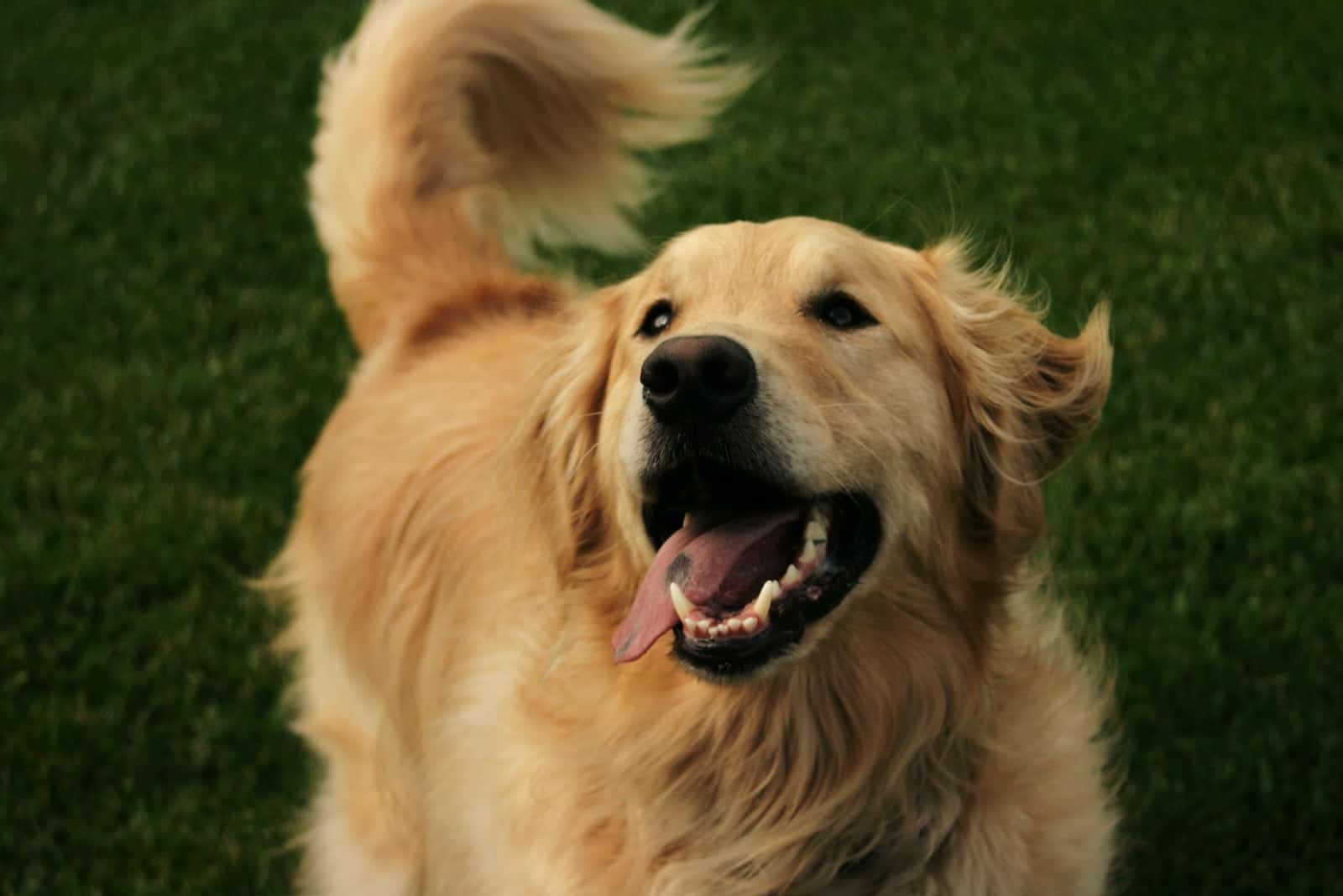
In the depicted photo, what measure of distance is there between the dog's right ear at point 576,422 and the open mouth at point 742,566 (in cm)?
36

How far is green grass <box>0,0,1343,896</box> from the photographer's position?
12.3 feet

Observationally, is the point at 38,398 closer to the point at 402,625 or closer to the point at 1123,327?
the point at 402,625

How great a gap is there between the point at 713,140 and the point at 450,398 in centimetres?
349

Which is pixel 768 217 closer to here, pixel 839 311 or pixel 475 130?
pixel 475 130

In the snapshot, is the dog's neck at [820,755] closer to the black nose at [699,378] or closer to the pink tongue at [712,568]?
the pink tongue at [712,568]

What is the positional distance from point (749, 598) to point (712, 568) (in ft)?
0.26

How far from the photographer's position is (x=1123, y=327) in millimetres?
5117

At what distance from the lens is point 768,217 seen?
19.2 feet

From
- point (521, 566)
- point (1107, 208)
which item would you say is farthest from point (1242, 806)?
point (1107, 208)

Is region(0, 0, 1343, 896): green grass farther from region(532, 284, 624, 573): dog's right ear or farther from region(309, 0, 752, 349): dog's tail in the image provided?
region(309, 0, 752, 349): dog's tail

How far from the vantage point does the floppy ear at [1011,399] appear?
2596 millimetres

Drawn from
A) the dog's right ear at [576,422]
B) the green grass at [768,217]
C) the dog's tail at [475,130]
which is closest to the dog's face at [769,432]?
the dog's right ear at [576,422]

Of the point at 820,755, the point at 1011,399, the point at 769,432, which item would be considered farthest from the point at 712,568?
the point at 1011,399

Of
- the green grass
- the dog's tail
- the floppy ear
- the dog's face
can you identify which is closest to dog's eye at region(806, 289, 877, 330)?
the dog's face
